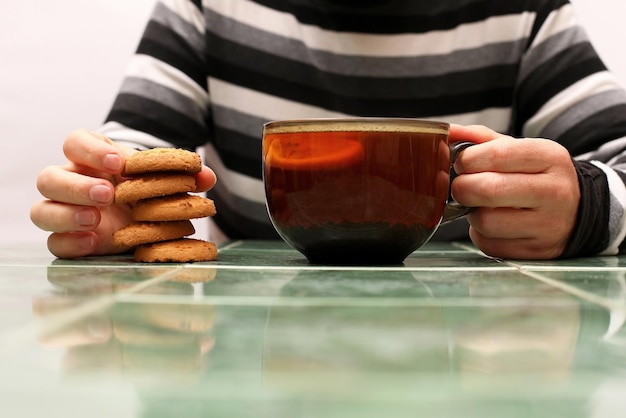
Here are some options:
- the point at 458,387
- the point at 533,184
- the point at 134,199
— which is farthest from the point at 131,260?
the point at 458,387

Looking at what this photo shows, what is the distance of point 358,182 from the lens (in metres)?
0.66

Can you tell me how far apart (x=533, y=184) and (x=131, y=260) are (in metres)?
0.46

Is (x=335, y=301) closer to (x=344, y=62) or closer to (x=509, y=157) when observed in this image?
(x=509, y=157)

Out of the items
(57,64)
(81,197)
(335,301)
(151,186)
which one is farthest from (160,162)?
(57,64)

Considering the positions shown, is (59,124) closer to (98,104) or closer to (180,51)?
(98,104)

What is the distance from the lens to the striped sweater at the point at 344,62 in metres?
1.44

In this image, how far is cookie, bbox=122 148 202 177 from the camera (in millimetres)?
729

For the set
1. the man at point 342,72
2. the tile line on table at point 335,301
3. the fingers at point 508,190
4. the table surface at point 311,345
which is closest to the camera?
the table surface at point 311,345

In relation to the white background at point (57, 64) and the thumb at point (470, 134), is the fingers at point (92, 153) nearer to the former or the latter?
the thumb at point (470, 134)

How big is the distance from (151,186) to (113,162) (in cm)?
7

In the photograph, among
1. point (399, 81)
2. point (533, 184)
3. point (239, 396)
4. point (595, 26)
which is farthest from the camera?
point (595, 26)

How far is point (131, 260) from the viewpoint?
78 centimetres

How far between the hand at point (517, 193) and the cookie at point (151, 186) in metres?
0.30

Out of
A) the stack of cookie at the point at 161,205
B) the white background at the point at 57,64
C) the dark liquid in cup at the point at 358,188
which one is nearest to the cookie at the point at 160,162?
the stack of cookie at the point at 161,205
